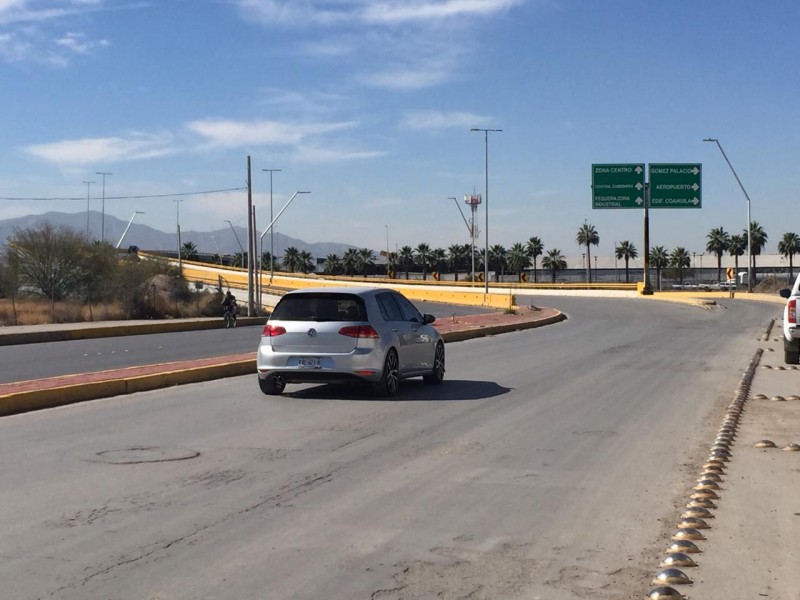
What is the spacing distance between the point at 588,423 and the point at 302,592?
720 centimetres

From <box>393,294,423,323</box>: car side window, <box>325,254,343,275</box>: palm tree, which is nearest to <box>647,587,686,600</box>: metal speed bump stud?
<box>393,294,423,323</box>: car side window

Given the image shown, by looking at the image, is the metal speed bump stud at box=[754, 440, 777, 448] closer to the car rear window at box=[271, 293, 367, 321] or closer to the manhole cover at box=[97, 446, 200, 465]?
the manhole cover at box=[97, 446, 200, 465]

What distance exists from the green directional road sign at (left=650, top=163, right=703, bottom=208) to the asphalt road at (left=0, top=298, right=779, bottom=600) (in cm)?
4313

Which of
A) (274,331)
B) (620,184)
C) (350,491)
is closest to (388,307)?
(274,331)

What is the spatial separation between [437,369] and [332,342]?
2.93 metres

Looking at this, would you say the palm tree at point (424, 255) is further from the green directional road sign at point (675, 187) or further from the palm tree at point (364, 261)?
the green directional road sign at point (675, 187)

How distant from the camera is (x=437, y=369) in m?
16.8

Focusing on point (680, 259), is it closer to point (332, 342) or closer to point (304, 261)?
point (304, 261)

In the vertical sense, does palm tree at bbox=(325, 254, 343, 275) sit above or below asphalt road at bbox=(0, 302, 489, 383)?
above

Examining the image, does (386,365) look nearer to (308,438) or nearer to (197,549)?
(308,438)

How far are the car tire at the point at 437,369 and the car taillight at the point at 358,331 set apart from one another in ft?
8.11

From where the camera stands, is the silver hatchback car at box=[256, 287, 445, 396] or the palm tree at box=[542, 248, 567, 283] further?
the palm tree at box=[542, 248, 567, 283]

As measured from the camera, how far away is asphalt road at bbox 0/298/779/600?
5.66 meters

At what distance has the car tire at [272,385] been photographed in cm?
1487
